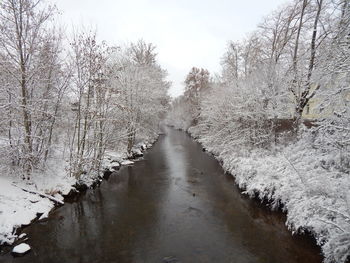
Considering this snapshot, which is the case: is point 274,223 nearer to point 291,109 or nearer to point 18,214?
point 291,109

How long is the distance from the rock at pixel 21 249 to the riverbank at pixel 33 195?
367 mm

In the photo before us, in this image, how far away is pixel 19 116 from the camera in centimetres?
753

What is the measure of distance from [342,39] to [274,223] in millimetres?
5375

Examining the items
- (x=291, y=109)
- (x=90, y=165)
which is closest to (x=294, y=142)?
(x=291, y=109)

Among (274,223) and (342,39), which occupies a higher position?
(342,39)

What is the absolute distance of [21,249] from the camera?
5188 millimetres

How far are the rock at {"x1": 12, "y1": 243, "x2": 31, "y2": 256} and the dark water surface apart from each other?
0.41ft

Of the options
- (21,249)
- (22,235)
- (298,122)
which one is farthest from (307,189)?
(22,235)

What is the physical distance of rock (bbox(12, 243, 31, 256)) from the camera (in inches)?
202

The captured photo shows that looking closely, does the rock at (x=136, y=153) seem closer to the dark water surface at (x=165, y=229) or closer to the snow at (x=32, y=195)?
the dark water surface at (x=165, y=229)

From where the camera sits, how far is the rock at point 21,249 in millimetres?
5121

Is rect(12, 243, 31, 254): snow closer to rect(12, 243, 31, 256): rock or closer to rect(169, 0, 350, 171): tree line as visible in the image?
rect(12, 243, 31, 256): rock

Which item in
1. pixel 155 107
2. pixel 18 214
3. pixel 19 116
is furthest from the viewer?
pixel 155 107

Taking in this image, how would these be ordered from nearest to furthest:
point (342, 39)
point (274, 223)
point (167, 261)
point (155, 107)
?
point (342, 39), point (167, 261), point (274, 223), point (155, 107)
